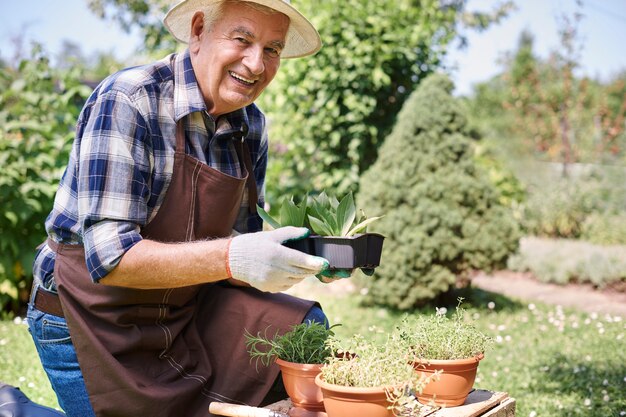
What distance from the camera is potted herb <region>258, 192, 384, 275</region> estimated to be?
179 centimetres

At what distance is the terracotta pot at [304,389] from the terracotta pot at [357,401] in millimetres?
161

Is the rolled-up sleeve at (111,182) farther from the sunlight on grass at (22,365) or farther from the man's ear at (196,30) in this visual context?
the sunlight on grass at (22,365)

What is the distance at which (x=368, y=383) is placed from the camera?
160 cm

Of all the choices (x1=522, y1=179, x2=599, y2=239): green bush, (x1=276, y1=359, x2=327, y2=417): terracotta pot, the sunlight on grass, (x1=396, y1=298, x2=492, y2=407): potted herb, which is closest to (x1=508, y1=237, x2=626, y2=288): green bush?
(x1=522, y1=179, x2=599, y2=239): green bush

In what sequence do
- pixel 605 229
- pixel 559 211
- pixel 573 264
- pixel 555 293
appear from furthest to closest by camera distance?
pixel 559 211 < pixel 605 229 < pixel 573 264 < pixel 555 293

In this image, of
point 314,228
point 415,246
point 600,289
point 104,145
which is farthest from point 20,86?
point 600,289

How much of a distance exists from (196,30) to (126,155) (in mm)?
515

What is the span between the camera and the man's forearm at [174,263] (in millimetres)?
1792

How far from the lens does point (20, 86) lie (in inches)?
196

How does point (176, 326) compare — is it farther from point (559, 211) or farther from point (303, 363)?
point (559, 211)

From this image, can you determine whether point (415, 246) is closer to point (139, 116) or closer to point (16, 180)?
point (16, 180)

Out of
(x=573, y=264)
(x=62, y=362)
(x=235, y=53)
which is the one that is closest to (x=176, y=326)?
(x=62, y=362)

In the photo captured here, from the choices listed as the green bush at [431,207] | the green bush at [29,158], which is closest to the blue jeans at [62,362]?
the green bush at [29,158]

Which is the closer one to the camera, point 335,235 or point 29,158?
point 335,235
